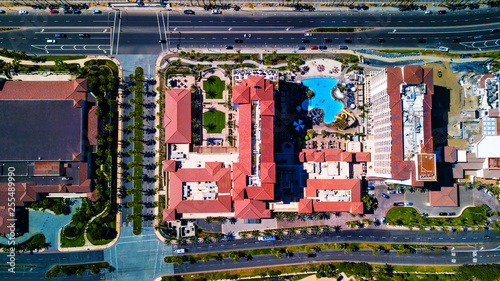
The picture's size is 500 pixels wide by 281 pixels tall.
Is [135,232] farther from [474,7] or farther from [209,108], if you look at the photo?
[474,7]

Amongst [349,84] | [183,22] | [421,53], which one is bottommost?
[349,84]

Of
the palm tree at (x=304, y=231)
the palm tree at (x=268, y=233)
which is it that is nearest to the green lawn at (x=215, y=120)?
the palm tree at (x=268, y=233)

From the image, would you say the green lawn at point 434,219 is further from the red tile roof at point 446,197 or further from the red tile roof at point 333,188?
the red tile roof at point 333,188

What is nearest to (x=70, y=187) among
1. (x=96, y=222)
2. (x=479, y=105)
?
(x=96, y=222)

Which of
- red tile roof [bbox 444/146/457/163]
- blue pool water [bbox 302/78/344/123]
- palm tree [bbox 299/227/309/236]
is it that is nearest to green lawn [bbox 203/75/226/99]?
blue pool water [bbox 302/78/344/123]

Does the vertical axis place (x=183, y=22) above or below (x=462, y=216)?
above

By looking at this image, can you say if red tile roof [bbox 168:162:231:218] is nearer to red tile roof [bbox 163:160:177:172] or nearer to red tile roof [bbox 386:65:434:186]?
red tile roof [bbox 163:160:177:172]
